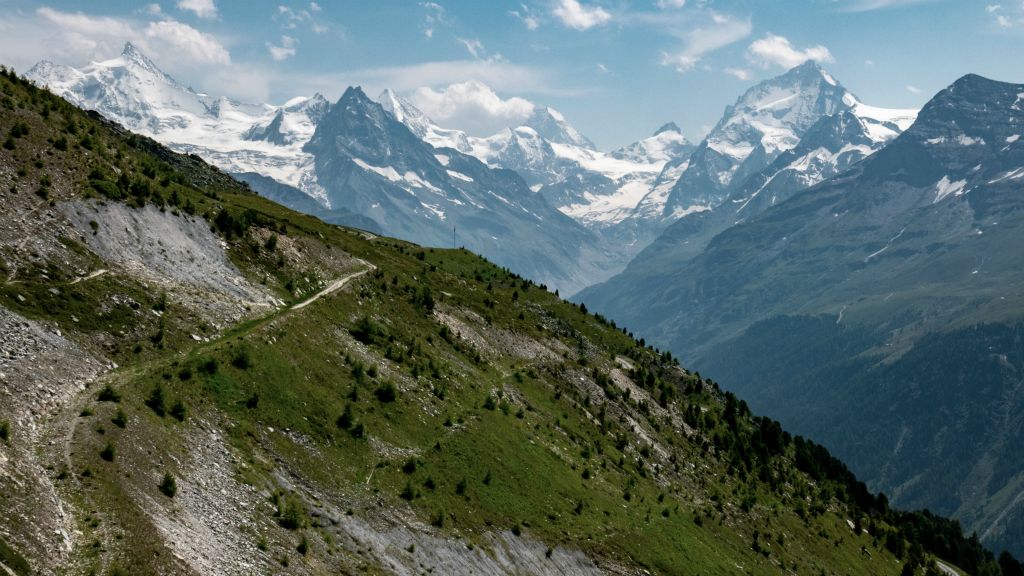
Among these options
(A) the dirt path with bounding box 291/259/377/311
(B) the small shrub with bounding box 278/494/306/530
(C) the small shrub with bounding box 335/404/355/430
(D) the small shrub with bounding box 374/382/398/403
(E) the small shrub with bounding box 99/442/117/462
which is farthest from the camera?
(A) the dirt path with bounding box 291/259/377/311

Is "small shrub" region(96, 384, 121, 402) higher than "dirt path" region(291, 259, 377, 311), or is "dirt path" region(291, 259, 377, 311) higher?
"dirt path" region(291, 259, 377, 311)

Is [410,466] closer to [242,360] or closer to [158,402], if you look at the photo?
[242,360]

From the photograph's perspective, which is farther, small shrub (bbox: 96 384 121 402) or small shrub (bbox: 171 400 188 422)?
small shrub (bbox: 171 400 188 422)

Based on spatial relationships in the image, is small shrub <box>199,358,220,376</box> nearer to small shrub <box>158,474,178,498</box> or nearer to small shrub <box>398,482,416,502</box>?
small shrub <box>158,474,178,498</box>

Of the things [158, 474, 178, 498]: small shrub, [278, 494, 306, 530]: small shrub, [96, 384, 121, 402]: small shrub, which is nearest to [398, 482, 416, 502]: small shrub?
[278, 494, 306, 530]: small shrub

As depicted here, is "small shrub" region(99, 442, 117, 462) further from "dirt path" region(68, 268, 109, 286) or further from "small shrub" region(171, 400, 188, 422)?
"dirt path" region(68, 268, 109, 286)

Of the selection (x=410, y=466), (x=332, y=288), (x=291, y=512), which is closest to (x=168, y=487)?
(x=291, y=512)

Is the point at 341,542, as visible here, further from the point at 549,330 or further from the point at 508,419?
the point at 549,330

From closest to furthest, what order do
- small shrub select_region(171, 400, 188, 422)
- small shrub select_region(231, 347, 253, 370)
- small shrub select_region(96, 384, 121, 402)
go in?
small shrub select_region(96, 384, 121, 402) → small shrub select_region(171, 400, 188, 422) → small shrub select_region(231, 347, 253, 370)

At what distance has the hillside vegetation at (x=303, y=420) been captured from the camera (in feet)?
121

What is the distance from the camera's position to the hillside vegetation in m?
37.0

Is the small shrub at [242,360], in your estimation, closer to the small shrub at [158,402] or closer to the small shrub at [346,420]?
the small shrub at [346,420]

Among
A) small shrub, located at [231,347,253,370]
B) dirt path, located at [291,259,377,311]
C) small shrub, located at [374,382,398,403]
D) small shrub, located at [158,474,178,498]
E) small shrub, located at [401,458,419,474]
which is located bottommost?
small shrub, located at [158,474,178,498]

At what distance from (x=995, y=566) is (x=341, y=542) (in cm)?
16666
